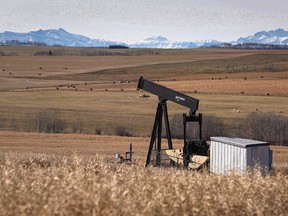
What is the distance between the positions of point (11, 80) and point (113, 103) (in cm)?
3745

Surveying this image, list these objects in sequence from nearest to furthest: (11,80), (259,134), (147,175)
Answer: (147,175) → (259,134) → (11,80)

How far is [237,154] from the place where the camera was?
20.9m

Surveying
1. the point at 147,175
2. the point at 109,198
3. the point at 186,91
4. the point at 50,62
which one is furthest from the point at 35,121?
the point at 50,62

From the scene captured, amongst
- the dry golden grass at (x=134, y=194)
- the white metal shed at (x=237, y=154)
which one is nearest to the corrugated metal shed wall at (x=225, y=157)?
the white metal shed at (x=237, y=154)

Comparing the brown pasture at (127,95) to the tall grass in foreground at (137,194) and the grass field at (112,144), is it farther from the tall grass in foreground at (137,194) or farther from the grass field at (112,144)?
the tall grass in foreground at (137,194)

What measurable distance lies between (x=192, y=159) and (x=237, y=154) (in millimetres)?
4424

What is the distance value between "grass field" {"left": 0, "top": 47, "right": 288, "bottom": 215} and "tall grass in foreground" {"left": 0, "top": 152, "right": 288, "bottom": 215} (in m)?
0.02

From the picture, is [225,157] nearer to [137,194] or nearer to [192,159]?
[192,159]

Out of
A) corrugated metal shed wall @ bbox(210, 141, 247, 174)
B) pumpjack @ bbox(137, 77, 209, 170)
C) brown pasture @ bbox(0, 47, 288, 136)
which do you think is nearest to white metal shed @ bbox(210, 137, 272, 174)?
corrugated metal shed wall @ bbox(210, 141, 247, 174)

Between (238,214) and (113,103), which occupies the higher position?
A: (238,214)

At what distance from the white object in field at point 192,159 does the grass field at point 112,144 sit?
3.06m

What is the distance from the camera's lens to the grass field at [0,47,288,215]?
931cm

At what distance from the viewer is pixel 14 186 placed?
9719 millimetres

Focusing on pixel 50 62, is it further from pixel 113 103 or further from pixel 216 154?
pixel 216 154
